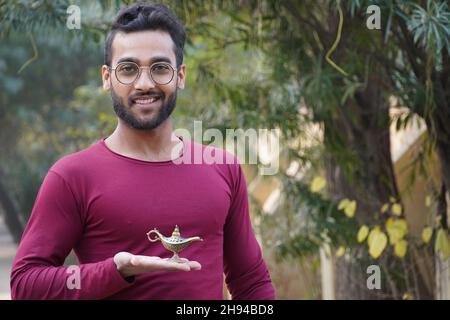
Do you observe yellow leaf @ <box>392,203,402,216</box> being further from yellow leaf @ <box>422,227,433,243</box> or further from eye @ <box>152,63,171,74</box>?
eye @ <box>152,63,171,74</box>

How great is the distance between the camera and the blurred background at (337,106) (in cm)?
526

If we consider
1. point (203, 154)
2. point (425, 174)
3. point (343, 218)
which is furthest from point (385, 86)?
point (203, 154)

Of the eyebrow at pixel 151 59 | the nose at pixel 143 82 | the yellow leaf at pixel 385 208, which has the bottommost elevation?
the yellow leaf at pixel 385 208

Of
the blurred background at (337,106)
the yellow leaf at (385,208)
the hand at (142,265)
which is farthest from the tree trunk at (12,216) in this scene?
the hand at (142,265)

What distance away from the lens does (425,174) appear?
620cm

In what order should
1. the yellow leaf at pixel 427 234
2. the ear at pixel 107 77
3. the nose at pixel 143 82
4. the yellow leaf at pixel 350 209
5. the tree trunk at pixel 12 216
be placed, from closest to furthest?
the nose at pixel 143 82 → the ear at pixel 107 77 → the yellow leaf at pixel 427 234 → the yellow leaf at pixel 350 209 → the tree trunk at pixel 12 216

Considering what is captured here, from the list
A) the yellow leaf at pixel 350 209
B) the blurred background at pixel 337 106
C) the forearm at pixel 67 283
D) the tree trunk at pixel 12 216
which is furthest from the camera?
the tree trunk at pixel 12 216

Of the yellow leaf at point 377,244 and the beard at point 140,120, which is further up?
the beard at point 140,120

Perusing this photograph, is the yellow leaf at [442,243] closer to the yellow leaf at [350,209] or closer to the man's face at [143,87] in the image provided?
the yellow leaf at [350,209]

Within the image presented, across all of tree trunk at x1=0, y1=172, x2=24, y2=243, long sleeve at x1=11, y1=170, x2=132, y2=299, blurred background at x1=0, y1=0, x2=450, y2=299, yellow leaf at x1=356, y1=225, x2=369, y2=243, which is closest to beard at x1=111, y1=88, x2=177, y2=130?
long sleeve at x1=11, y1=170, x2=132, y2=299

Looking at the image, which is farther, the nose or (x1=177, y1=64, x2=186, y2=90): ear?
(x1=177, y1=64, x2=186, y2=90): ear

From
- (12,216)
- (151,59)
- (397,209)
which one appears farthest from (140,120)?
(12,216)

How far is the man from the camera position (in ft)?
8.52

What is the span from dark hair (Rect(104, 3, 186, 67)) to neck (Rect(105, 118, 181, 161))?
0.70 feet
